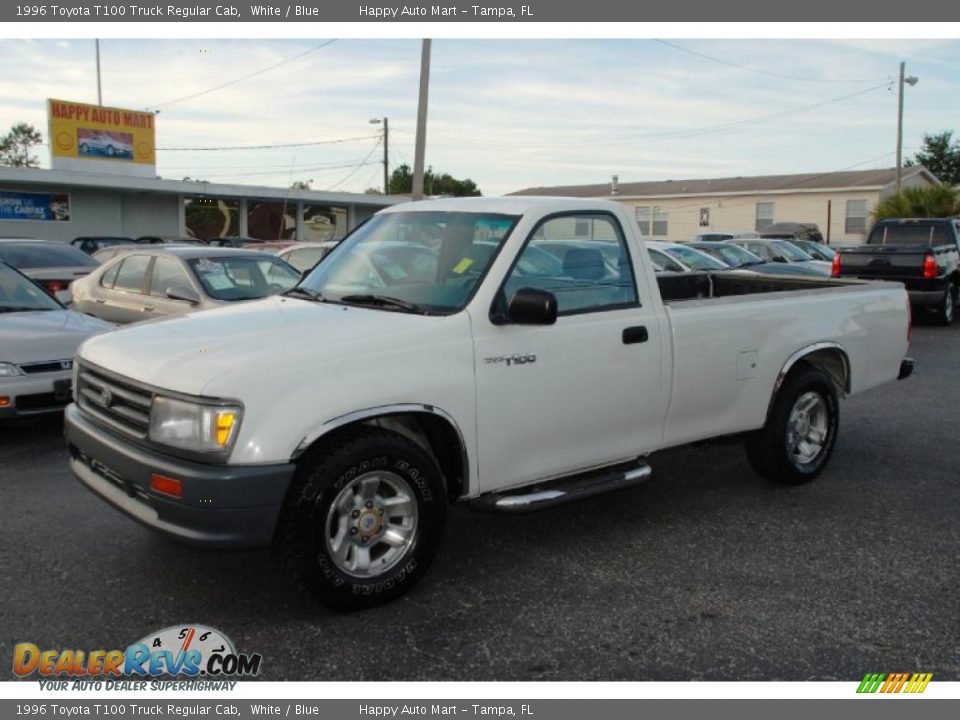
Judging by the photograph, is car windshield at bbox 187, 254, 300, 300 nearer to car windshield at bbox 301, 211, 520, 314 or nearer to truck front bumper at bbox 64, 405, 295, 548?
car windshield at bbox 301, 211, 520, 314

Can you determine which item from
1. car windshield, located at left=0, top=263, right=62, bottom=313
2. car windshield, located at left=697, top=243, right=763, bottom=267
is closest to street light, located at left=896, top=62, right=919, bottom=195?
car windshield, located at left=697, top=243, right=763, bottom=267

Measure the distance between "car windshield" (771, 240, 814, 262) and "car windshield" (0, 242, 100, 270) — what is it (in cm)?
1727

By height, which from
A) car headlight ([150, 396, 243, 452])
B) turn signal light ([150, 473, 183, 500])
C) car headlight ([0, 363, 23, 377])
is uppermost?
car headlight ([150, 396, 243, 452])

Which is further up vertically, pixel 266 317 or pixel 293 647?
pixel 266 317

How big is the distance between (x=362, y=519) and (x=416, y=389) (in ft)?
2.04

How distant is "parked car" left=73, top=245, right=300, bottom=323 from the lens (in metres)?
8.85

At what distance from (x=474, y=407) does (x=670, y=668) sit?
141cm

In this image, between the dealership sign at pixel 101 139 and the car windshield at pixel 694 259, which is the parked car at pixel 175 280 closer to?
the car windshield at pixel 694 259

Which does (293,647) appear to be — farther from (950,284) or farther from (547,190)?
(547,190)

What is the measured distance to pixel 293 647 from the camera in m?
3.55

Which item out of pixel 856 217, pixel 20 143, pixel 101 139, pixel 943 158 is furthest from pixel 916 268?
pixel 20 143

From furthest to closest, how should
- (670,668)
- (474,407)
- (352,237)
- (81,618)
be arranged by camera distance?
(352,237) < (474,407) < (81,618) < (670,668)

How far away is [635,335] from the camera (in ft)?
15.3

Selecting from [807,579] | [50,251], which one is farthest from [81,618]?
[50,251]
